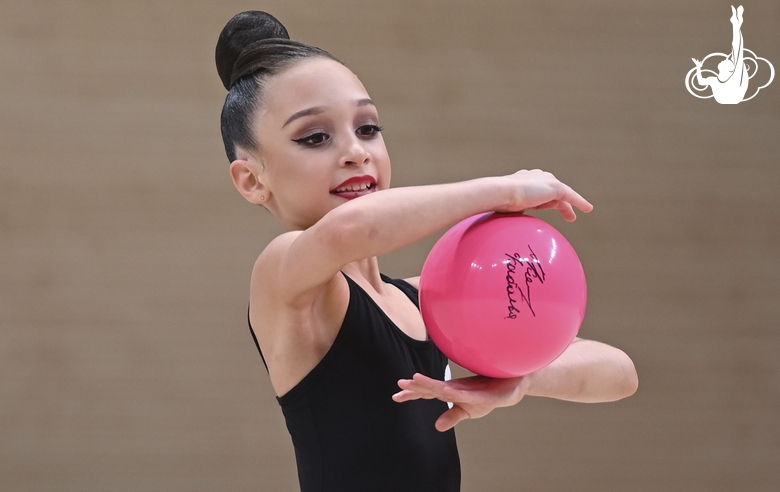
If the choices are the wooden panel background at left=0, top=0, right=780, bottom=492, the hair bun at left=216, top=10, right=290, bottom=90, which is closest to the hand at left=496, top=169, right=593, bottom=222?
the hair bun at left=216, top=10, right=290, bottom=90

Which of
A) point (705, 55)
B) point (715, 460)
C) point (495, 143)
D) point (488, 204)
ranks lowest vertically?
point (715, 460)

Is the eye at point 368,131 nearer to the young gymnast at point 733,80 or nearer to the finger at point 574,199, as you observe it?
the finger at point 574,199

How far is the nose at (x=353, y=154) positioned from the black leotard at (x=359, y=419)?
18 cm

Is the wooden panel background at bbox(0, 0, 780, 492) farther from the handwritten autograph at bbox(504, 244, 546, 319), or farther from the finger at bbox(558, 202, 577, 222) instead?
the handwritten autograph at bbox(504, 244, 546, 319)

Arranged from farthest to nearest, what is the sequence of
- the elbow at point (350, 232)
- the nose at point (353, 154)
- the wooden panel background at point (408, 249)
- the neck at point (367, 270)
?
the wooden panel background at point (408, 249) < the neck at point (367, 270) < the nose at point (353, 154) < the elbow at point (350, 232)

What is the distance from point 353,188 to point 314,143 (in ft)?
0.29

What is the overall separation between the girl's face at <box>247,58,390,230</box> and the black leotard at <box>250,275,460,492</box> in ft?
0.46

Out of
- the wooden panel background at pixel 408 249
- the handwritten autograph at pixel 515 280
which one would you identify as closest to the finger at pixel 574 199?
the handwritten autograph at pixel 515 280

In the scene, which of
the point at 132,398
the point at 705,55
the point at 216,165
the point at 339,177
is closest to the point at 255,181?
the point at 339,177

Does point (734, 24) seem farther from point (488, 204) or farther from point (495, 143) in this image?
point (488, 204)

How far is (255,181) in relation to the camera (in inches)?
48.9

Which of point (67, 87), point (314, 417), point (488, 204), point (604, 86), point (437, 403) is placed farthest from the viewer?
point (604, 86)

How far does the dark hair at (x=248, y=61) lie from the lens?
123cm

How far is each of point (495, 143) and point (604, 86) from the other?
1.45ft
